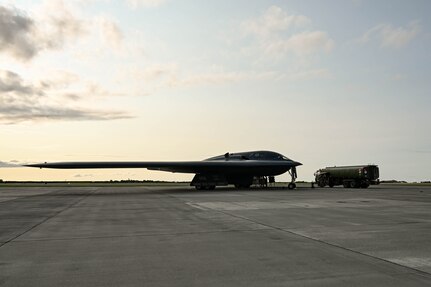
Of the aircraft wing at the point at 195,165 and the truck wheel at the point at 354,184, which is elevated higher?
the aircraft wing at the point at 195,165

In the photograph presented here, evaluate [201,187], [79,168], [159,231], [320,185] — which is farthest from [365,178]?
[159,231]

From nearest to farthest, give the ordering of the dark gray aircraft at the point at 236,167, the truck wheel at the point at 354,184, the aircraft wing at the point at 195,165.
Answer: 1. the aircraft wing at the point at 195,165
2. the dark gray aircraft at the point at 236,167
3. the truck wheel at the point at 354,184

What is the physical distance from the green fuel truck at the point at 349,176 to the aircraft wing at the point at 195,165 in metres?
8.43

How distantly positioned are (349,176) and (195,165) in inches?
757

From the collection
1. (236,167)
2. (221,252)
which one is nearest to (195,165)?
(236,167)

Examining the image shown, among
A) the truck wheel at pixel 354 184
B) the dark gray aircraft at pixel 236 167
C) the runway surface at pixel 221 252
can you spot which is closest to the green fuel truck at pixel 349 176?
the truck wheel at pixel 354 184

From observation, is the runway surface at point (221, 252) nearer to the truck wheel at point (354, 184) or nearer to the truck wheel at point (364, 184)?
the truck wheel at point (364, 184)

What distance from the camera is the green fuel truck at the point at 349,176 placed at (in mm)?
43719

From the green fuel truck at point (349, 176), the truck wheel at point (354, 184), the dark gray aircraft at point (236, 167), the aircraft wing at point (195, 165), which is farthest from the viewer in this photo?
the truck wheel at point (354, 184)

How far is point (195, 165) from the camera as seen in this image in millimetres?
39406

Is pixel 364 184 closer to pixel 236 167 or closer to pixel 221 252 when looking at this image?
pixel 236 167

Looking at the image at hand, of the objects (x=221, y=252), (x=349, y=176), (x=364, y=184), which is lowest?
(x=221, y=252)

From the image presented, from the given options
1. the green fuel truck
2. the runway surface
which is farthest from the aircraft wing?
the runway surface

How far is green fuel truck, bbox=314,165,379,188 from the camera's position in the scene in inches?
1721
